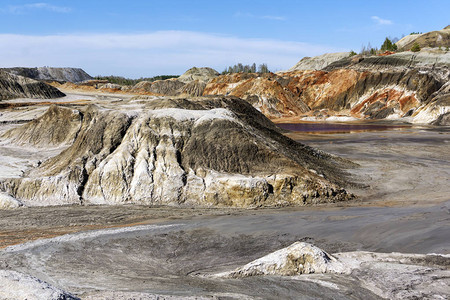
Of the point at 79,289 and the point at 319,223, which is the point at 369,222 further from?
the point at 79,289

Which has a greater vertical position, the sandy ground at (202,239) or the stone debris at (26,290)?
the stone debris at (26,290)

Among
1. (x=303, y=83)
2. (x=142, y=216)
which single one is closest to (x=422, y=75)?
(x=303, y=83)

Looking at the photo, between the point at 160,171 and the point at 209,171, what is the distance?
2404 millimetres

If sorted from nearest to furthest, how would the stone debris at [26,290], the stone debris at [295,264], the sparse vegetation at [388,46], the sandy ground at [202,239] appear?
the stone debris at [26,290] → the sandy ground at [202,239] → the stone debris at [295,264] → the sparse vegetation at [388,46]

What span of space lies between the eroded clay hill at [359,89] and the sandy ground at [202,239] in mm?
58819

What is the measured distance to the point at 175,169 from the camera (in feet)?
68.9

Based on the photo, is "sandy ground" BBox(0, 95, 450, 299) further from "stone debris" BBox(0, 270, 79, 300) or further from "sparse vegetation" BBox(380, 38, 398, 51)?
"sparse vegetation" BBox(380, 38, 398, 51)

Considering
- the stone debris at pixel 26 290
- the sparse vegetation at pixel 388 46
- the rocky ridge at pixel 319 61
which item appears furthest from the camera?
the rocky ridge at pixel 319 61

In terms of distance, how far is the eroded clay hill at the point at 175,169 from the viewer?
1995cm

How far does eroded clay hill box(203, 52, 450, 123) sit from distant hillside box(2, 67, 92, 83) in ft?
240

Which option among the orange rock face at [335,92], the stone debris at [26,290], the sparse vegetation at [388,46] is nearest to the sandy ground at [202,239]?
the stone debris at [26,290]

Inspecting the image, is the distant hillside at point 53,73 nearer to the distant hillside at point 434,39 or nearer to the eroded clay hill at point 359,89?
the eroded clay hill at point 359,89

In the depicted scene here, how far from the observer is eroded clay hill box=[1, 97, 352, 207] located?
1995 cm

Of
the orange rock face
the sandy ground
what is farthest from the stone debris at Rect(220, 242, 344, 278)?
the orange rock face
